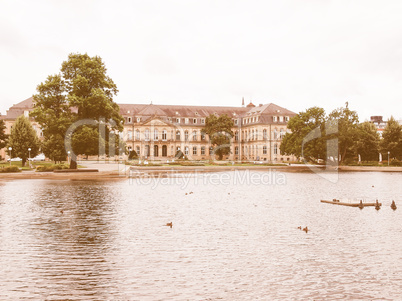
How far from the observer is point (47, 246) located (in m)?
17.4

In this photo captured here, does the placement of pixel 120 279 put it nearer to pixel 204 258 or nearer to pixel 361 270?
pixel 204 258

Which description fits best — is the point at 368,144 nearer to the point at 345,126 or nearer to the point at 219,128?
the point at 345,126

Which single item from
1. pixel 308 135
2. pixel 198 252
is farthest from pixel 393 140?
pixel 198 252

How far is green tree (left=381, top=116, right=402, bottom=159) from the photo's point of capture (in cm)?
9831

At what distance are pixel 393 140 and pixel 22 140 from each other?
81.3m

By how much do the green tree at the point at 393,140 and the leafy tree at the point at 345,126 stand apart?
709cm

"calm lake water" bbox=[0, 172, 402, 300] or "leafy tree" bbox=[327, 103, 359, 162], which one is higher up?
"leafy tree" bbox=[327, 103, 359, 162]

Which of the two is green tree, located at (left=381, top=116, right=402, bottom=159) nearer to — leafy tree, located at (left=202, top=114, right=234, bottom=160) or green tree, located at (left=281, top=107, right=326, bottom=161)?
green tree, located at (left=281, top=107, right=326, bottom=161)

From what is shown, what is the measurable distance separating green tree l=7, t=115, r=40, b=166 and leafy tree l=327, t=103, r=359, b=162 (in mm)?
64265

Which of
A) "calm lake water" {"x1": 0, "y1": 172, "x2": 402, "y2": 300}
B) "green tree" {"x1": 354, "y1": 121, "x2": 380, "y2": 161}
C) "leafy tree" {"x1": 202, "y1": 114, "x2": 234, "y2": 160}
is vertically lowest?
"calm lake water" {"x1": 0, "y1": 172, "x2": 402, "y2": 300}

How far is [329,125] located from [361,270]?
85.0 meters

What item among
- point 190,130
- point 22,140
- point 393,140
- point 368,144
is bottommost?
point 368,144

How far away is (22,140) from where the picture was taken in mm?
81875

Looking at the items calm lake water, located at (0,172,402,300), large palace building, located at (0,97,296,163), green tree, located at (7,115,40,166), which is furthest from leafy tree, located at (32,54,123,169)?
large palace building, located at (0,97,296,163)
